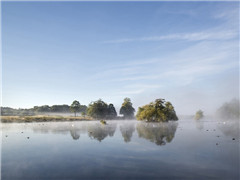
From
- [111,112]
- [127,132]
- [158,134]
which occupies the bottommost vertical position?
[127,132]

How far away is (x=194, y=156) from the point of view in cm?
2262

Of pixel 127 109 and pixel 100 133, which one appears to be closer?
pixel 100 133

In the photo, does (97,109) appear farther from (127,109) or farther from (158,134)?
(158,134)

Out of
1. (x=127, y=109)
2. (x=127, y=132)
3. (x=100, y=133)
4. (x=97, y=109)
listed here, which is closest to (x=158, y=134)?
(x=127, y=132)

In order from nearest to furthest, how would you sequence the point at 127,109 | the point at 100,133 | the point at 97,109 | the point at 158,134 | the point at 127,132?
the point at 158,134 < the point at 100,133 < the point at 127,132 < the point at 97,109 < the point at 127,109

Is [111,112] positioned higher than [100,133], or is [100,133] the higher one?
[111,112]

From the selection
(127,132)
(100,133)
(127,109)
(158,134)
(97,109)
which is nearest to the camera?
(158,134)

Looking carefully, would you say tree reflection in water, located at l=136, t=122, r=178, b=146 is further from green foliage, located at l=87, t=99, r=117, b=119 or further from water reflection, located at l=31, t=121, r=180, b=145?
green foliage, located at l=87, t=99, r=117, b=119

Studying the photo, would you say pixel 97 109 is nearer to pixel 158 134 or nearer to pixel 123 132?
pixel 123 132

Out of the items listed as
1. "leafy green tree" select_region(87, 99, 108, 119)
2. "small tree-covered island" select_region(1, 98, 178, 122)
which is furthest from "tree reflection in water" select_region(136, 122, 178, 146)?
"leafy green tree" select_region(87, 99, 108, 119)

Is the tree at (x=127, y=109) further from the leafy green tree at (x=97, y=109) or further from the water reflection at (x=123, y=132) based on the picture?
the water reflection at (x=123, y=132)

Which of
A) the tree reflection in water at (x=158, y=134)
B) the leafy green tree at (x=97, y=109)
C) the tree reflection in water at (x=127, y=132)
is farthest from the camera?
the leafy green tree at (x=97, y=109)

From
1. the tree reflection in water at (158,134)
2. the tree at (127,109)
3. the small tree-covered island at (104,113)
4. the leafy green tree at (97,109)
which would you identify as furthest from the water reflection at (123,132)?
the tree at (127,109)

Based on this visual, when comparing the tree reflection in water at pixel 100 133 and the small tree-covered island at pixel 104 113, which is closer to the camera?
the tree reflection in water at pixel 100 133
